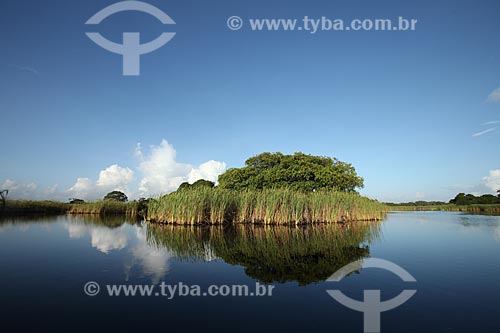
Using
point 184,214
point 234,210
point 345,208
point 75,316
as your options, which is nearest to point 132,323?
point 75,316

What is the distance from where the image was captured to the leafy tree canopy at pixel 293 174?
25.2 m

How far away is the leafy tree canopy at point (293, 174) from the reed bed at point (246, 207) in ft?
23.8

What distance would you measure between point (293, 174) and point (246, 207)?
10645mm

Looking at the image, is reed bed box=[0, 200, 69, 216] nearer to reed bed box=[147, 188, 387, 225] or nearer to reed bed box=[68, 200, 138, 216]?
reed bed box=[68, 200, 138, 216]

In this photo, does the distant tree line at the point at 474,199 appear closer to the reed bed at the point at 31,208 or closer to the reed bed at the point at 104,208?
the reed bed at the point at 104,208

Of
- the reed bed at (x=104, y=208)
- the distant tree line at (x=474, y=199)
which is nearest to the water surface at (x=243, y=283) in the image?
the reed bed at (x=104, y=208)

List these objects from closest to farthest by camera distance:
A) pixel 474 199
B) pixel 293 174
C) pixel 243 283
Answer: pixel 243 283 → pixel 293 174 → pixel 474 199

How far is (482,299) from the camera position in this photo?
4.02 meters

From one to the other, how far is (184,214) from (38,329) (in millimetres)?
11752

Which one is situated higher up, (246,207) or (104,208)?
(246,207)

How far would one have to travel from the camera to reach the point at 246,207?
15289 mm

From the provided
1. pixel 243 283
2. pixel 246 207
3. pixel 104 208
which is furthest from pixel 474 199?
pixel 243 283

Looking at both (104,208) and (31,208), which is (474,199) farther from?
(31,208)

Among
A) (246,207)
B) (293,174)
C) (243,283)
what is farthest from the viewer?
(293,174)
